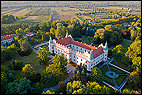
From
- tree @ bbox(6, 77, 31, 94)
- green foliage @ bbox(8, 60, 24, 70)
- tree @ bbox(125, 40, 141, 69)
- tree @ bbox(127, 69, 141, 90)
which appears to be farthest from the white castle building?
tree @ bbox(6, 77, 31, 94)

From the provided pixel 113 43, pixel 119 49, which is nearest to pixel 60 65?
pixel 119 49

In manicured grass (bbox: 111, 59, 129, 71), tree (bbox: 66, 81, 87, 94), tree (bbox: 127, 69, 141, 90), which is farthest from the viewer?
manicured grass (bbox: 111, 59, 129, 71)

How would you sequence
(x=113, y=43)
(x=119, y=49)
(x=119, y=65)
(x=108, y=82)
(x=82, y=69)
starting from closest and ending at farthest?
(x=82, y=69)
(x=108, y=82)
(x=119, y=65)
(x=119, y=49)
(x=113, y=43)

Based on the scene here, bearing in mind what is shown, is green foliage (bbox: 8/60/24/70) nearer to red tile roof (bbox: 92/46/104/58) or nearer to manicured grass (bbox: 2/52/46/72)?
manicured grass (bbox: 2/52/46/72)

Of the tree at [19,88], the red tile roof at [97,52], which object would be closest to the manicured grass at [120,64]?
the red tile roof at [97,52]

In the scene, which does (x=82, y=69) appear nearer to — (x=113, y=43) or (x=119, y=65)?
(x=119, y=65)

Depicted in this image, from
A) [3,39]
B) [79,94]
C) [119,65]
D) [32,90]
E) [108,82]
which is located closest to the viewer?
[79,94]

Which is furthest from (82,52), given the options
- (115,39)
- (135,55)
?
(115,39)

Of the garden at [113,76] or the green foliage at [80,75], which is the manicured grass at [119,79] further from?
the green foliage at [80,75]
